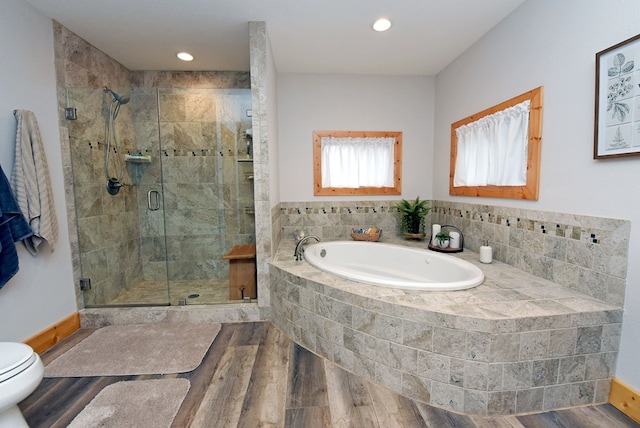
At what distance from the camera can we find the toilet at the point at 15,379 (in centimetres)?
113

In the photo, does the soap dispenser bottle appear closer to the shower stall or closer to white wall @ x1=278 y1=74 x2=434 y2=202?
white wall @ x1=278 y1=74 x2=434 y2=202

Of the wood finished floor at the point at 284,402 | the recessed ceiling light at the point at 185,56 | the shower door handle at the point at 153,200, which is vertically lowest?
the wood finished floor at the point at 284,402

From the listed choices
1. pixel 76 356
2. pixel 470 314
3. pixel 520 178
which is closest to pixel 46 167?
pixel 76 356

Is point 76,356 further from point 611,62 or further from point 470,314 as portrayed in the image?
point 611,62

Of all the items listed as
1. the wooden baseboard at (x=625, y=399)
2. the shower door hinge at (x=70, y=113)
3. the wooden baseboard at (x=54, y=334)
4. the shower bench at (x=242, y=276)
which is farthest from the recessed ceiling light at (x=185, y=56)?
the wooden baseboard at (x=625, y=399)

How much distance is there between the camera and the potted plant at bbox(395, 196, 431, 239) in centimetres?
330

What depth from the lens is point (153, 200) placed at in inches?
125

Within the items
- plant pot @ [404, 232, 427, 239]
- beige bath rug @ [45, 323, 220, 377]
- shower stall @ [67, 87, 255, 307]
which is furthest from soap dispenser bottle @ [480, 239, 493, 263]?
beige bath rug @ [45, 323, 220, 377]

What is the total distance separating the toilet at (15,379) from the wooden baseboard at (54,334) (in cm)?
95

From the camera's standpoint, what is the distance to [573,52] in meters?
1.69

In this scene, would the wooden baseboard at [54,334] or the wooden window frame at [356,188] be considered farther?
the wooden window frame at [356,188]

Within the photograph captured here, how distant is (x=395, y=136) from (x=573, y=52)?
1854mm

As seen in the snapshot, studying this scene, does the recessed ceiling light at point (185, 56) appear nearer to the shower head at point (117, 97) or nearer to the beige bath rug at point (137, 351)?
the shower head at point (117, 97)

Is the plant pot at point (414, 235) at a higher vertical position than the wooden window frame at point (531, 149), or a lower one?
lower
